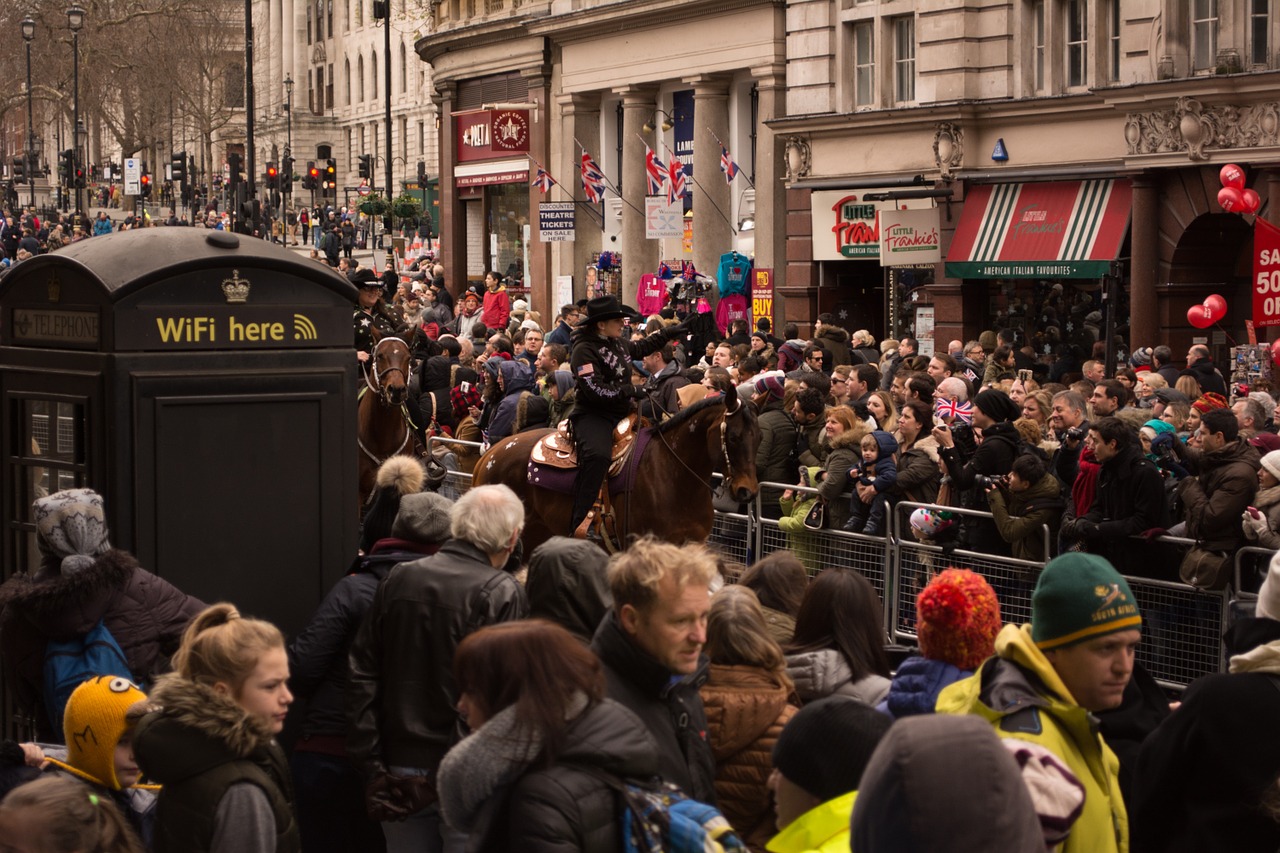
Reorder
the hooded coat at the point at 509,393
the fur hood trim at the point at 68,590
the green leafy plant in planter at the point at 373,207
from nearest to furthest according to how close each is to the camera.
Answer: the fur hood trim at the point at 68,590
the hooded coat at the point at 509,393
the green leafy plant in planter at the point at 373,207

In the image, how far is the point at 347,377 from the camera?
26.9ft

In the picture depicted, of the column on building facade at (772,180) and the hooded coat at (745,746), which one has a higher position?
the column on building facade at (772,180)

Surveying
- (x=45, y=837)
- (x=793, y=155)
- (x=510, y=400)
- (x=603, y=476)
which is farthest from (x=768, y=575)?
(x=793, y=155)

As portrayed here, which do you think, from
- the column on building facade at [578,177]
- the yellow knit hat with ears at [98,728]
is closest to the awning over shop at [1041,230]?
the column on building facade at [578,177]

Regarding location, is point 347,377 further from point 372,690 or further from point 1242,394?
point 1242,394

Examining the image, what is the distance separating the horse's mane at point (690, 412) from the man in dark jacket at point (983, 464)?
5.39 feet

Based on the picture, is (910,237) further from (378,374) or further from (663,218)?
(378,374)

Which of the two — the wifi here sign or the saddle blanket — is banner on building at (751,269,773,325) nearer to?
the saddle blanket

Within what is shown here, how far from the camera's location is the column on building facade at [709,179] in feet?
115

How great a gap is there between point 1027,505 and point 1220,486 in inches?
64.5

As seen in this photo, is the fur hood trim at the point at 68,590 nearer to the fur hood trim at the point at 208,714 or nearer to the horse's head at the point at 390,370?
the fur hood trim at the point at 208,714

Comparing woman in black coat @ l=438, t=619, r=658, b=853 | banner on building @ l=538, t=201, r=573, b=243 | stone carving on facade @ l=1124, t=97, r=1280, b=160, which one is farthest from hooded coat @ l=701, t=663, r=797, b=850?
banner on building @ l=538, t=201, r=573, b=243

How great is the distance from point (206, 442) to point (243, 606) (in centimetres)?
75

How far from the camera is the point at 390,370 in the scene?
50.9 feet
